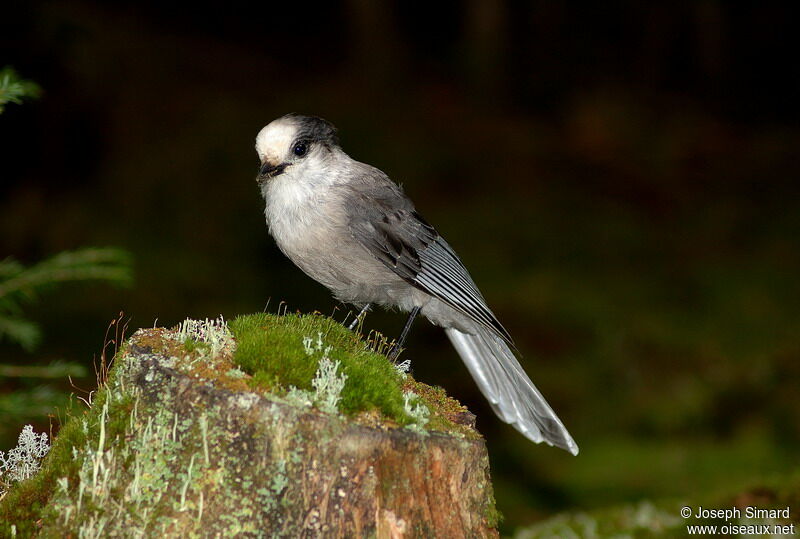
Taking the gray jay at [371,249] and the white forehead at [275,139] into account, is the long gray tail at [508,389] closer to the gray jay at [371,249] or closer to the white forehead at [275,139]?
the gray jay at [371,249]

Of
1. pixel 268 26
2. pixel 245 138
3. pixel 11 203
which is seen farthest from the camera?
pixel 268 26

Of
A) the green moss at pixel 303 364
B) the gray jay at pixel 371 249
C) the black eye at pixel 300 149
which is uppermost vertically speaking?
the black eye at pixel 300 149

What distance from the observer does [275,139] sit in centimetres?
452

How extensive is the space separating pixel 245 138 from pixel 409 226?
9.31m

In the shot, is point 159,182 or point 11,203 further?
point 159,182

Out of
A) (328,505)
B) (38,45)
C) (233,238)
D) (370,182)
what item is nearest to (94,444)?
(328,505)

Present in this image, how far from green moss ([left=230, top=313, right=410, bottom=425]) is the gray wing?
88 cm

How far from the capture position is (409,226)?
16.3 ft

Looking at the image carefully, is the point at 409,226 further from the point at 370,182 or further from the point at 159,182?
the point at 159,182

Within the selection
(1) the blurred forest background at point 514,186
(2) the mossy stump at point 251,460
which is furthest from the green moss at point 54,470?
(1) the blurred forest background at point 514,186

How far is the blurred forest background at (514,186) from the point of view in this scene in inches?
348

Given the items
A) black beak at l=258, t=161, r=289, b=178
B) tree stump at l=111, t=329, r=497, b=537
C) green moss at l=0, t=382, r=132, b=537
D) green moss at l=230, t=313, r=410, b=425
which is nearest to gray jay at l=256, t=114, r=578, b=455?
Result: black beak at l=258, t=161, r=289, b=178

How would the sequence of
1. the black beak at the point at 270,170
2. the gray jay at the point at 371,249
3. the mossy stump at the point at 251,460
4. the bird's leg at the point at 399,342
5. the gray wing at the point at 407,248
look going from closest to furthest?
the mossy stump at the point at 251,460, the bird's leg at the point at 399,342, the black beak at the point at 270,170, the gray jay at the point at 371,249, the gray wing at the point at 407,248

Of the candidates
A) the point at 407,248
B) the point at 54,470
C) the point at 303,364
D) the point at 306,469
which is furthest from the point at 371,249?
the point at 54,470
